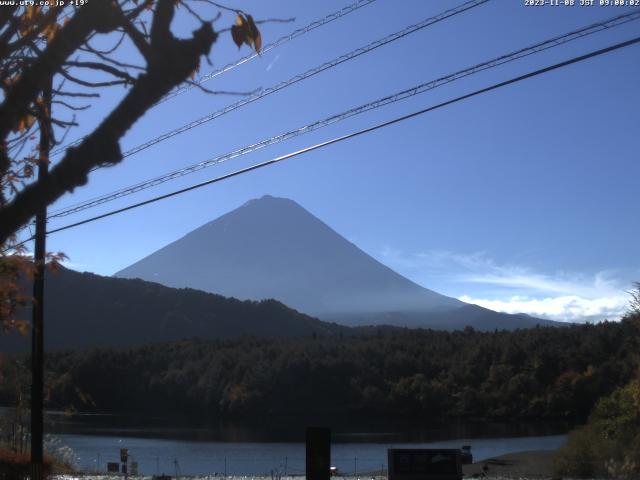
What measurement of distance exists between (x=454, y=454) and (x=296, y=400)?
188 feet

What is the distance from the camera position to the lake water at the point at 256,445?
37656 mm

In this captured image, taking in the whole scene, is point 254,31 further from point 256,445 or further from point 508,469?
point 256,445

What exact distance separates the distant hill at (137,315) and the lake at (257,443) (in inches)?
920

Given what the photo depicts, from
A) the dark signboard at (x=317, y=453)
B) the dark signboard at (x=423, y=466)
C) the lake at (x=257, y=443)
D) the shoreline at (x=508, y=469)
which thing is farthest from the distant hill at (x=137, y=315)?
the dark signboard at (x=317, y=453)

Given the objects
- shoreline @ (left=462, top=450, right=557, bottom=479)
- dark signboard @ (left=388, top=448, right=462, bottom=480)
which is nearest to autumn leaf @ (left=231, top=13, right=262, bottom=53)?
dark signboard @ (left=388, top=448, right=462, bottom=480)

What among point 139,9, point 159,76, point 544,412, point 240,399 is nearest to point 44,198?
point 159,76

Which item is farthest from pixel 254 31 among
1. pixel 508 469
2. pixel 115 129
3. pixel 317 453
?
pixel 508 469

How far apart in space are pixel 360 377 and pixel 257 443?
2134cm

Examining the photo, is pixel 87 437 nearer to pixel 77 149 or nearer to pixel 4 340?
Answer: pixel 4 340

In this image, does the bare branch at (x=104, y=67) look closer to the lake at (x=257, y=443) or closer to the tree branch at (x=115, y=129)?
the tree branch at (x=115, y=129)

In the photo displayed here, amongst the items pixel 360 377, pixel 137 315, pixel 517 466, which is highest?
pixel 137 315

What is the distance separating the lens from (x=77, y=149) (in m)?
3.64

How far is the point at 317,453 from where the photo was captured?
Answer: 9203mm

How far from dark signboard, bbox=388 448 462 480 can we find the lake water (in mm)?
19666
